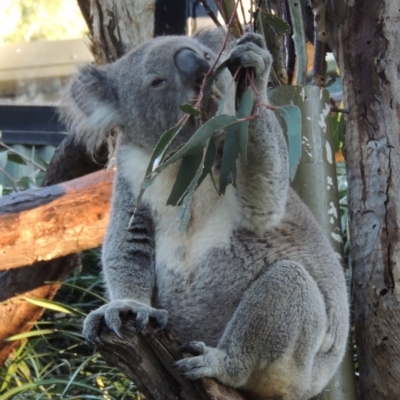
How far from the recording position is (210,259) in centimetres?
259

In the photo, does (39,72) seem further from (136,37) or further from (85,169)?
(136,37)

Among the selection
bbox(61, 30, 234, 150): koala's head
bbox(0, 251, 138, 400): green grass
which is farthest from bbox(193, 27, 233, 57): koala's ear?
bbox(0, 251, 138, 400): green grass

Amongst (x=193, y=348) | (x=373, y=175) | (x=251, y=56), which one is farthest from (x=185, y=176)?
(x=373, y=175)

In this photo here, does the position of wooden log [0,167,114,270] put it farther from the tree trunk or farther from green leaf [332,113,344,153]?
green leaf [332,113,344,153]

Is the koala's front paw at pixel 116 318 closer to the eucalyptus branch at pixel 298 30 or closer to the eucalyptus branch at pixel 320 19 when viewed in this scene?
the eucalyptus branch at pixel 298 30

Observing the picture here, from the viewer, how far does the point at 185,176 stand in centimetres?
224

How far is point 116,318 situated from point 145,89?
1.02 m

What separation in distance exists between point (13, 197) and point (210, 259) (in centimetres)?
193

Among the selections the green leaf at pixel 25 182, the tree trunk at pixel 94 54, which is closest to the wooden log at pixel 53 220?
the tree trunk at pixel 94 54

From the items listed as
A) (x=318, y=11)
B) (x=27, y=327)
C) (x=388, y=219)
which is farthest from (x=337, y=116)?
(x=27, y=327)

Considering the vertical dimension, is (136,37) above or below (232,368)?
above

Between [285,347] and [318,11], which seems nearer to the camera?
[285,347]

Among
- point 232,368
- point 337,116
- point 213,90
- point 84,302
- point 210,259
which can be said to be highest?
point 213,90

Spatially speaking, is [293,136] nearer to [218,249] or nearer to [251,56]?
[251,56]
